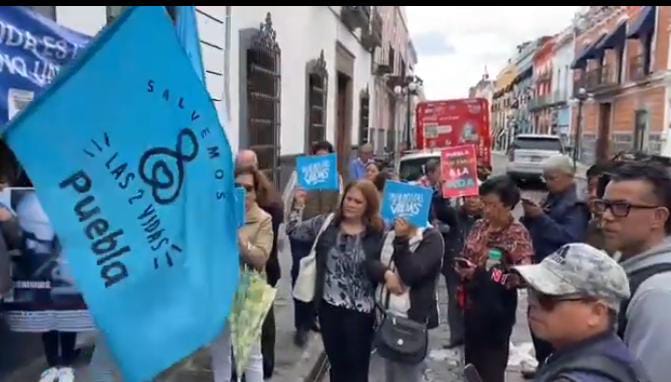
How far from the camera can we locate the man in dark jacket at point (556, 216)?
4.32 metres

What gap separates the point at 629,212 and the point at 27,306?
10.00 ft

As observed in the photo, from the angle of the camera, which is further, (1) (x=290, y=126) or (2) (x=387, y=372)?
(1) (x=290, y=126)

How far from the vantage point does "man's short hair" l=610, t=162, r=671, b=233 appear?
2.36 metres

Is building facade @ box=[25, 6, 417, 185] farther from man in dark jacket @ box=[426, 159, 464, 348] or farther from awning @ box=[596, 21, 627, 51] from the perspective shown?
awning @ box=[596, 21, 627, 51]

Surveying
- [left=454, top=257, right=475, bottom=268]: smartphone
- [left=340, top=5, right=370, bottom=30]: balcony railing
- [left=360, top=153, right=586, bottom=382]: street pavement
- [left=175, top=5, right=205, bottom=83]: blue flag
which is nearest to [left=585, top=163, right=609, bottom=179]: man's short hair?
[left=360, top=153, right=586, bottom=382]: street pavement

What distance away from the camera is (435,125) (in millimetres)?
20469

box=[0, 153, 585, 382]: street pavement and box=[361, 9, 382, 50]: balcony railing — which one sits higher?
box=[361, 9, 382, 50]: balcony railing

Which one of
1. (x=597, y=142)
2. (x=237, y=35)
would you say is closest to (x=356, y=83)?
(x=237, y=35)

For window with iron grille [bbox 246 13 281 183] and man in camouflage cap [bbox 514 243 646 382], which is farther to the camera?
window with iron grille [bbox 246 13 281 183]

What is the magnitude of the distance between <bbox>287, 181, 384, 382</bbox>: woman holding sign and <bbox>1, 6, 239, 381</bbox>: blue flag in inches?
52.1

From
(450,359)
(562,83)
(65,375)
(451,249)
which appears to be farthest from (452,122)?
(562,83)

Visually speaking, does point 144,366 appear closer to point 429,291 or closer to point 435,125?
point 429,291

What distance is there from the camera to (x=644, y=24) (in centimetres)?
2973

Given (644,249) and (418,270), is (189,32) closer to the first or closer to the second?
(418,270)
